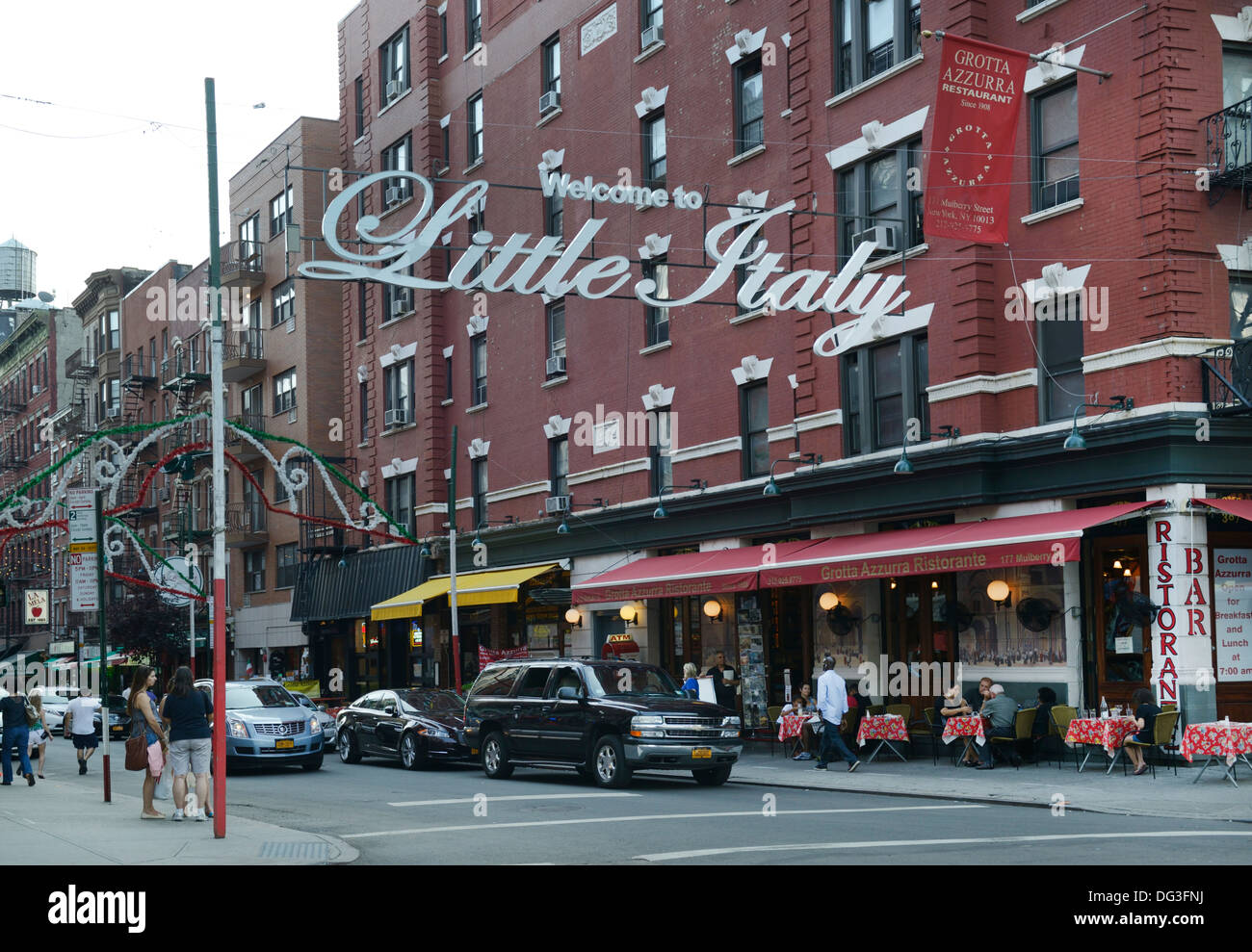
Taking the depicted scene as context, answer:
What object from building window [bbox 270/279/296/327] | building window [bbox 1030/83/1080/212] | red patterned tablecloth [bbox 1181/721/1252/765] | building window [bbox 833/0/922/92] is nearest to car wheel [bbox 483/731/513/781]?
red patterned tablecloth [bbox 1181/721/1252/765]

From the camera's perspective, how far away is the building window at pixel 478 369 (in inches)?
1561

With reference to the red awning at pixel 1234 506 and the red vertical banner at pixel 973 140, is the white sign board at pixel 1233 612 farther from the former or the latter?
the red vertical banner at pixel 973 140

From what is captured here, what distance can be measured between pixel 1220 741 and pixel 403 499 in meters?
28.2

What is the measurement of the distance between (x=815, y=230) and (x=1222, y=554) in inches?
381

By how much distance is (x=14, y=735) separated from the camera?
24000 mm

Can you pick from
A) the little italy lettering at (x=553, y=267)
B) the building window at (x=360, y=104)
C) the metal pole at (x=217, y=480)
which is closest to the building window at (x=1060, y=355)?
the little italy lettering at (x=553, y=267)

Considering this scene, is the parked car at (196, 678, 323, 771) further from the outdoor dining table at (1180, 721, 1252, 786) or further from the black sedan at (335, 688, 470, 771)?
the outdoor dining table at (1180, 721, 1252, 786)

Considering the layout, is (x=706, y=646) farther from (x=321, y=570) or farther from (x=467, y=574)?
(x=321, y=570)

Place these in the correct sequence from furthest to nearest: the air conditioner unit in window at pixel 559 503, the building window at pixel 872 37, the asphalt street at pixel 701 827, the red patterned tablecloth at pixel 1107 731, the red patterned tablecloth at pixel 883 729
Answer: the air conditioner unit in window at pixel 559 503
the building window at pixel 872 37
the red patterned tablecloth at pixel 883 729
the red patterned tablecloth at pixel 1107 731
the asphalt street at pixel 701 827

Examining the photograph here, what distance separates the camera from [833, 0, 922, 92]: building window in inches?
1014

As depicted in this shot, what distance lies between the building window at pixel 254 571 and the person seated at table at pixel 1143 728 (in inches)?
1550

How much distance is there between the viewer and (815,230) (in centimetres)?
2759

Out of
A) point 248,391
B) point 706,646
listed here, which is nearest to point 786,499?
point 706,646

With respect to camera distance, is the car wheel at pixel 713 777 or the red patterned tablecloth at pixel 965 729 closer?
the car wheel at pixel 713 777
